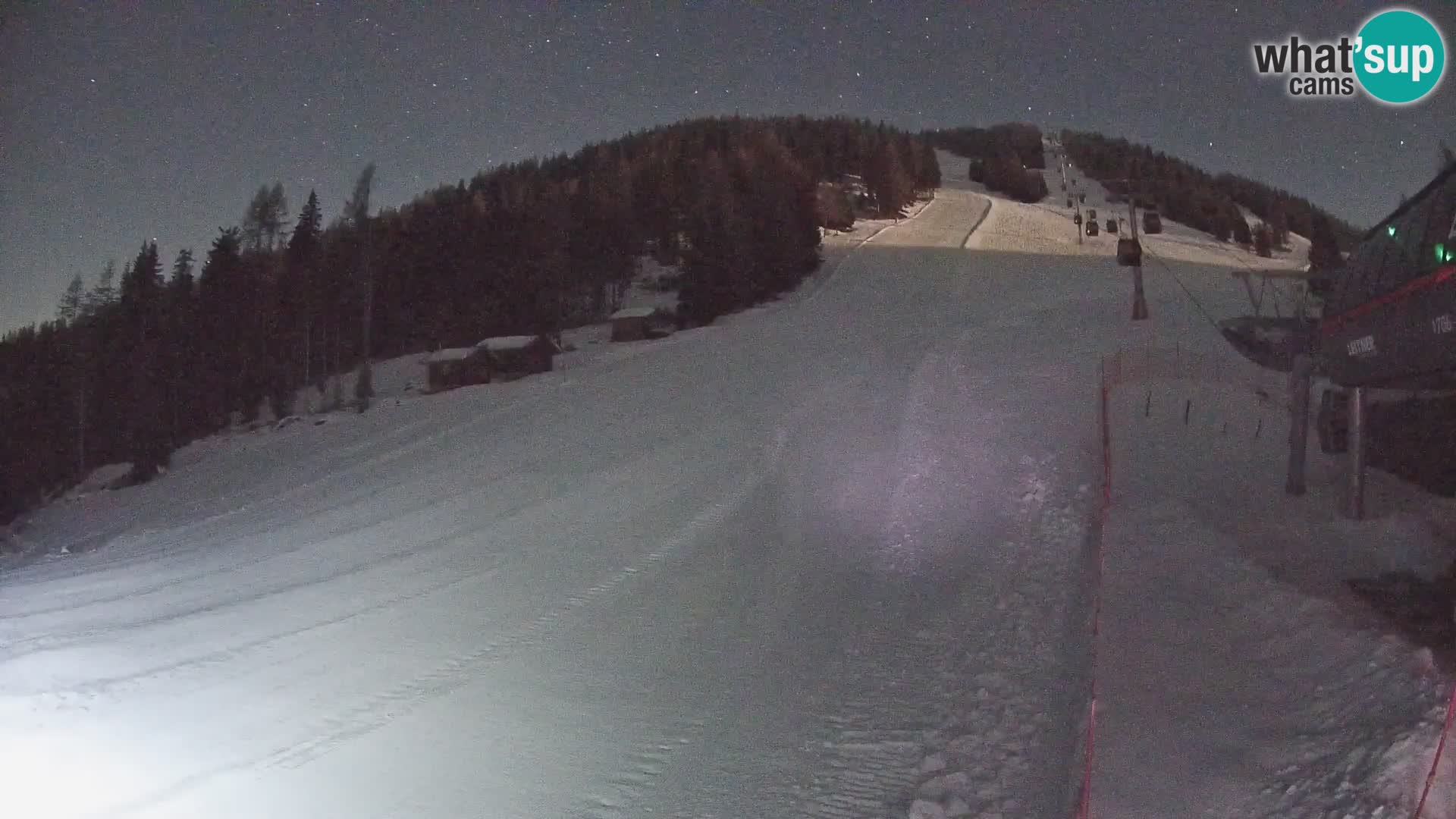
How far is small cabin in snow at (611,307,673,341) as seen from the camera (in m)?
55.6

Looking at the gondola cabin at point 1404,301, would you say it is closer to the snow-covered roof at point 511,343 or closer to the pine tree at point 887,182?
the snow-covered roof at point 511,343

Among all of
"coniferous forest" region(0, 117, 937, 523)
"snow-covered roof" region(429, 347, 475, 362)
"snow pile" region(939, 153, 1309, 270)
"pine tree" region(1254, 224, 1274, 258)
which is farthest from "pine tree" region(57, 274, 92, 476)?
"pine tree" region(1254, 224, 1274, 258)

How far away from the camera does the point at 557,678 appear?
10.6 metres

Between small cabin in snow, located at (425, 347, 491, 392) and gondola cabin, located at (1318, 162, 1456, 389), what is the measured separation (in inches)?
1688

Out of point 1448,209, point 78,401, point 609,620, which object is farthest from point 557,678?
point 78,401

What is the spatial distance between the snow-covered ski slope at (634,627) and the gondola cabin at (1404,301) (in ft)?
7.83

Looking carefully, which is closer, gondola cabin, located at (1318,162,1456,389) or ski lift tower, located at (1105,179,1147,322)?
gondola cabin, located at (1318,162,1456,389)

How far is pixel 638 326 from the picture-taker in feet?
183

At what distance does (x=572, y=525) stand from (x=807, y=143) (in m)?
121

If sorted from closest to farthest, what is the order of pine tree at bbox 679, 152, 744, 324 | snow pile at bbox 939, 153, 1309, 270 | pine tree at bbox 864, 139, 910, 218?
pine tree at bbox 679, 152, 744, 324 < snow pile at bbox 939, 153, 1309, 270 < pine tree at bbox 864, 139, 910, 218

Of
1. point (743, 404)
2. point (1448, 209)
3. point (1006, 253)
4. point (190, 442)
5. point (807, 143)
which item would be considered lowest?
point (190, 442)

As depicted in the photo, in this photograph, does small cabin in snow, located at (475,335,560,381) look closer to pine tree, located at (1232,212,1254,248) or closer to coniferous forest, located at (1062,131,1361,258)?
coniferous forest, located at (1062,131,1361,258)

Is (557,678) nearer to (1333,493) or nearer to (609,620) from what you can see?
(609,620)

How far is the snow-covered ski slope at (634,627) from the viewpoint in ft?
25.8
